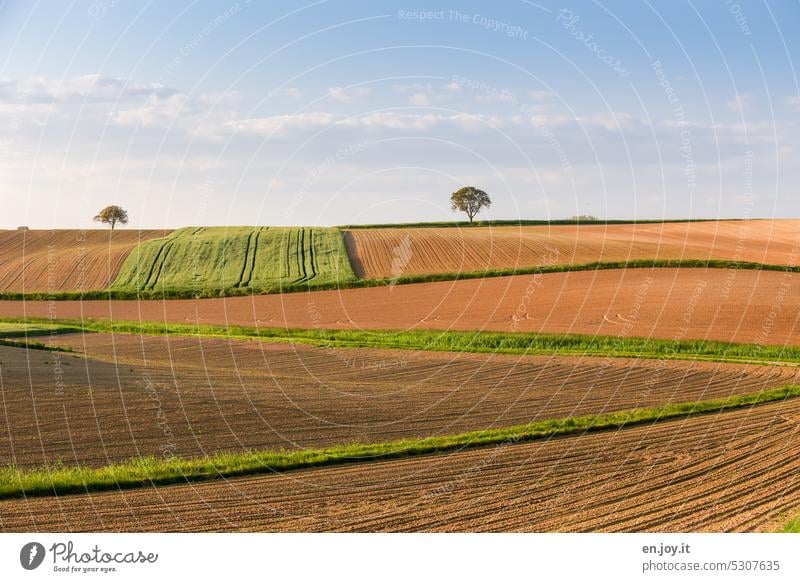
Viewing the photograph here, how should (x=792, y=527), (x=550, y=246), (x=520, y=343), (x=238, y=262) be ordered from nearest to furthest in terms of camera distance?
(x=792, y=527) → (x=520, y=343) → (x=238, y=262) → (x=550, y=246)

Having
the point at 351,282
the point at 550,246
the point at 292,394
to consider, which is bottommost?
the point at 292,394

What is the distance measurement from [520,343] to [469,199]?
2752 inches

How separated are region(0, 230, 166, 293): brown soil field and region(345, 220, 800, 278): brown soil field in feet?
70.2

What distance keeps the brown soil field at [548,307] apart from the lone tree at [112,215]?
47954 mm

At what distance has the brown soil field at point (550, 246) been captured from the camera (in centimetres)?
7106

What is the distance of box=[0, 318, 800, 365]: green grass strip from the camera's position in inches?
1548

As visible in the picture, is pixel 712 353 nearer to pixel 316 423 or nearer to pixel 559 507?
pixel 316 423

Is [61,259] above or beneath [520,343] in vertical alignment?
above

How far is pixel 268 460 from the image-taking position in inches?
749

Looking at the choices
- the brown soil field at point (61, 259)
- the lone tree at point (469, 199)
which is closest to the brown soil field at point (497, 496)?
the brown soil field at point (61, 259)

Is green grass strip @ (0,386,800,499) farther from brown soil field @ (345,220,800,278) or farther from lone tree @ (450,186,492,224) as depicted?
lone tree @ (450,186,492,224)

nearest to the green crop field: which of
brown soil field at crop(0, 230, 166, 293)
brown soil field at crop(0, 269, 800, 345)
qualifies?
brown soil field at crop(0, 230, 166, 293)

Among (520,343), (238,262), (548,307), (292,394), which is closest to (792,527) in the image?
(292,394)

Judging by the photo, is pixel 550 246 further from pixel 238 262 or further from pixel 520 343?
pixel 520 343
